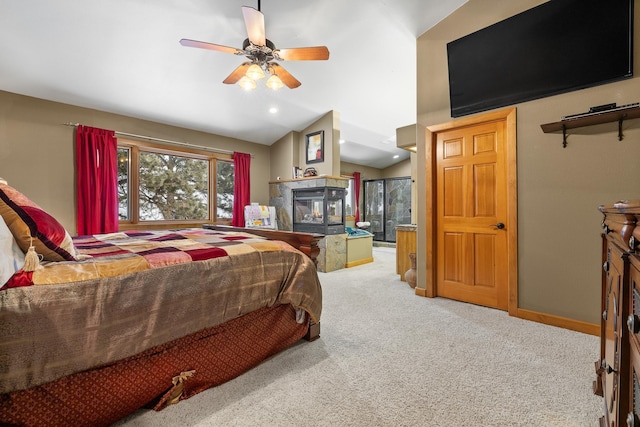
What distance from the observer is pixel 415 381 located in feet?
5.52

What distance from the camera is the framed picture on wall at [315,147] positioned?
5203 mm

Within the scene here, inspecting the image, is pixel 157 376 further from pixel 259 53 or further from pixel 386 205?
pixel 386 205

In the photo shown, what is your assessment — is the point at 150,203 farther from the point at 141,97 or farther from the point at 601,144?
the point at 601,144

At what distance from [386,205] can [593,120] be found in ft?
22.1

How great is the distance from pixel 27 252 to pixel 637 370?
2046mm

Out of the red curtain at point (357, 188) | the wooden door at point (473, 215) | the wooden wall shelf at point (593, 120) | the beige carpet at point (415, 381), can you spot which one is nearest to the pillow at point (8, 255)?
the beige carpet at point (415, 381)

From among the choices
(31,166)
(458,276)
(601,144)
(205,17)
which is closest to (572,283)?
(458,276)

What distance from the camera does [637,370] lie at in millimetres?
689

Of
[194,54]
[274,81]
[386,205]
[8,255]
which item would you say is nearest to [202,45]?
[274,81]

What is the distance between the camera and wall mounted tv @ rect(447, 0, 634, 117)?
86.6 inches

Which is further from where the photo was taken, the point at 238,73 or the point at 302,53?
the point at 238,73

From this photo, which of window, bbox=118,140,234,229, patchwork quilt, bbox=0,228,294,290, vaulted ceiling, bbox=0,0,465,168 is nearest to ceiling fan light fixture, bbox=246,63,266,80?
vaulted ceiling, bbox=0,0,465,168

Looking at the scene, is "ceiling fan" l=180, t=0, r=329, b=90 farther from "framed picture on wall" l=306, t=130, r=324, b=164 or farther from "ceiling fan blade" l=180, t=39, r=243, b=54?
"framed picture on wall" l=306, t=130, r=324, b=164

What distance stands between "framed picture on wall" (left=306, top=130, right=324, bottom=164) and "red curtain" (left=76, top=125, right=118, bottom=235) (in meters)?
3.04
